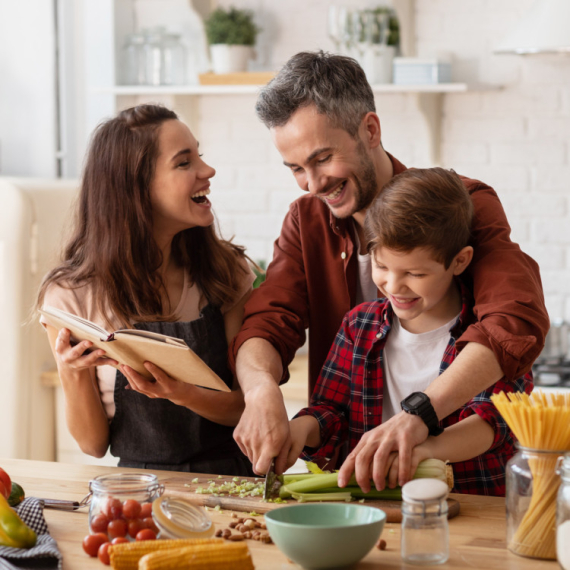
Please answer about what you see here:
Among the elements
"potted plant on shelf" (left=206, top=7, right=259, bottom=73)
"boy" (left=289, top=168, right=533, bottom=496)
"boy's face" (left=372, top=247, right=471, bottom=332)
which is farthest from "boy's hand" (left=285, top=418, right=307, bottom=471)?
"potted plant on shelf" (left=206, top=7, right=259, bottom=73)

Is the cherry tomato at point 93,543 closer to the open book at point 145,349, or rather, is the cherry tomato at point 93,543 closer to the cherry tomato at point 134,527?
the cherry tomato at point 134,527

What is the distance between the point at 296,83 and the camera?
6.49 feet

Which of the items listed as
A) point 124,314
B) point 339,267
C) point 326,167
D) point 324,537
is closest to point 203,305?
point 124,314

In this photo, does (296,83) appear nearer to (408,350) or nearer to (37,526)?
(408,350)

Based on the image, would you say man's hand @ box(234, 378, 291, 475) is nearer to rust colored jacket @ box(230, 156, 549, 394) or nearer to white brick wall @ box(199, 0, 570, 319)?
rust colored jacket @ box(230, 156, 549, 394)

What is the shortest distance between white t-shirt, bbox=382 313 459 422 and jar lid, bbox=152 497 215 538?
0.65m

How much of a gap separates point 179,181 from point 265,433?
2.53 ft

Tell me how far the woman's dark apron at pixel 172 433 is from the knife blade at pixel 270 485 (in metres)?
0.51

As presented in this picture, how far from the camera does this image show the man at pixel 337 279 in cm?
162

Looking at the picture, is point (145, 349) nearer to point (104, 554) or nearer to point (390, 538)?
point (104, 554)

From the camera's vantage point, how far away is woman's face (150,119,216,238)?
6.99 feet

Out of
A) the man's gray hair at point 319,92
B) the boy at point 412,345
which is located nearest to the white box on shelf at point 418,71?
the man's gray hair at point 319,92

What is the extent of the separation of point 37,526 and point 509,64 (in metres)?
2.61

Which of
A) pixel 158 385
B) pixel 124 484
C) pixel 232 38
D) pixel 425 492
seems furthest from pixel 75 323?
pixel 232 38
